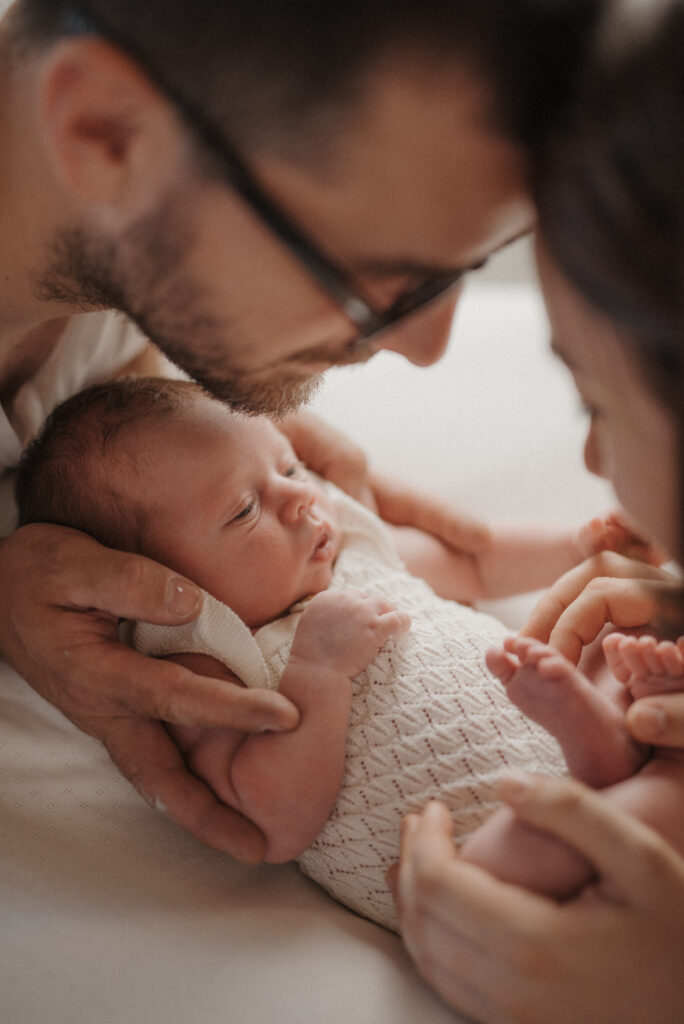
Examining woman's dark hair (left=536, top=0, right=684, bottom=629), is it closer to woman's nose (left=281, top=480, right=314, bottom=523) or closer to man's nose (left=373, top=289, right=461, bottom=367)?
man's nose (left=373, top=289, right=461, bottom=367)

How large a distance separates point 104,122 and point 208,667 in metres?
0.67

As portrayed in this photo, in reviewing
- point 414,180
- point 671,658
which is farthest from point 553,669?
point 414,180

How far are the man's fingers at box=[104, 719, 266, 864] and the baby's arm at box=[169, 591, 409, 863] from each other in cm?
2

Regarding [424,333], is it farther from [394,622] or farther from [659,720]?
[659,720]

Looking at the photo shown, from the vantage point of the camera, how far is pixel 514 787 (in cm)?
85

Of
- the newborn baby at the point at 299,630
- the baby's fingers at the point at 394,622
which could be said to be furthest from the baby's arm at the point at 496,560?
the baby's fingers at the point at 394,622

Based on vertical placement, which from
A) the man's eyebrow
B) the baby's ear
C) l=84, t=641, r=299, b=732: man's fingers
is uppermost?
the man's eyebrow

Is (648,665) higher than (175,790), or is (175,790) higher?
(175,790)

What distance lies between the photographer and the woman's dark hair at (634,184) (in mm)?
682

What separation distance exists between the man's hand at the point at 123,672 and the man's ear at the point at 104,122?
45cm

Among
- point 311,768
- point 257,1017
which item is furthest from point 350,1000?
point 311,768

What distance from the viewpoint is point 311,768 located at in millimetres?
1043

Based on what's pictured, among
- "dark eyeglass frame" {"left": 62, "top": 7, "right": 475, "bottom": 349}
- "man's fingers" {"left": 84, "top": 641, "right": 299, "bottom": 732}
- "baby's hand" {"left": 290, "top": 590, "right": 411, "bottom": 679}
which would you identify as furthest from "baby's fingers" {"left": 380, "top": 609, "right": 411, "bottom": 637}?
"dark eyeglass frame" {"left": 62, "top": 7, "right": 475, "bottom": 349}

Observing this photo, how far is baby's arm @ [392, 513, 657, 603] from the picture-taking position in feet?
5.03
